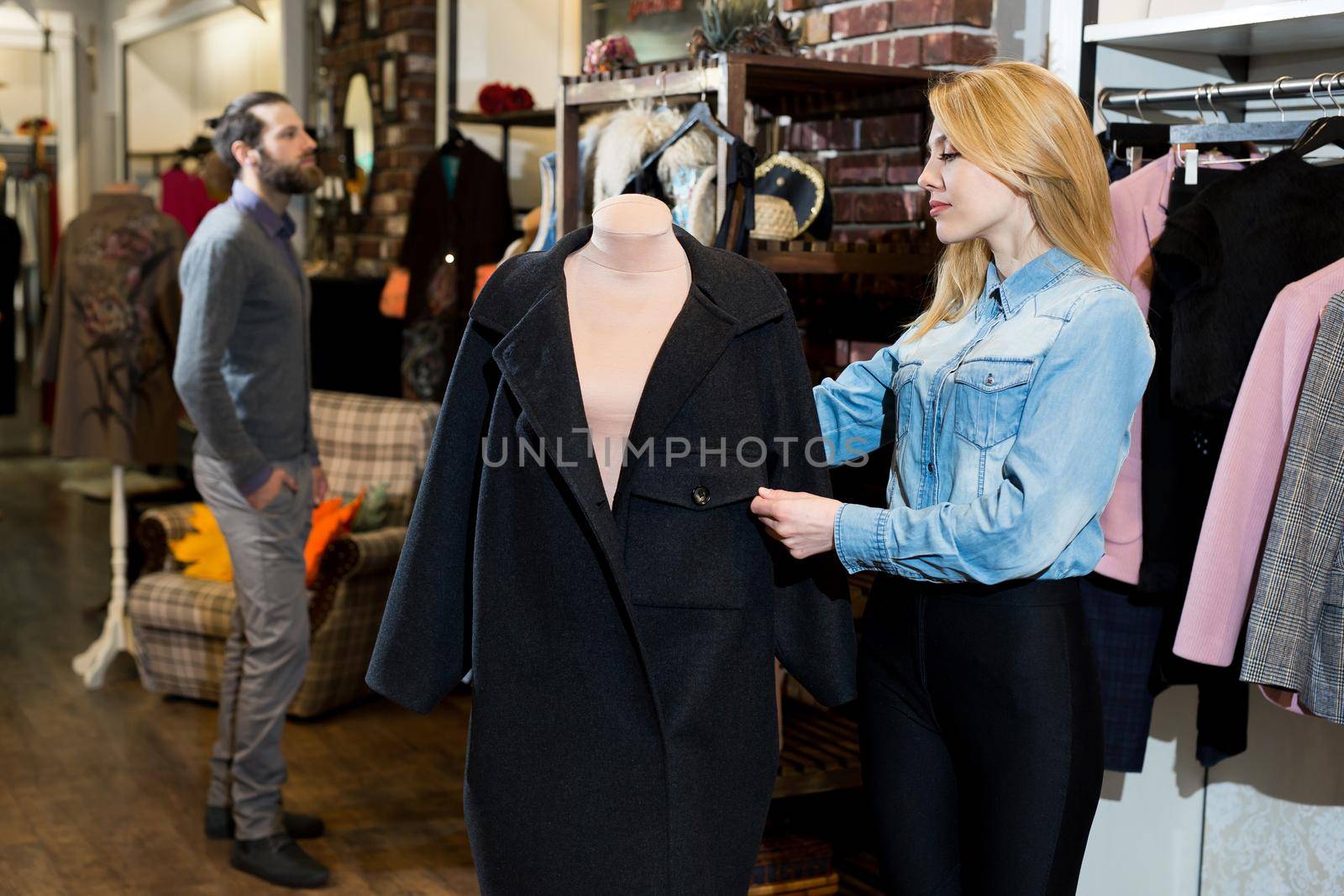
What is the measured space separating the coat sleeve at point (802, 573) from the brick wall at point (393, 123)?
4.26m

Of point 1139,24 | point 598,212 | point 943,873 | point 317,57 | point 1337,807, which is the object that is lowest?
point 1337,807

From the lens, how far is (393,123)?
19.6 feet

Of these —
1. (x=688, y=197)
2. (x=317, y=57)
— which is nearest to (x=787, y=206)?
(x=688, y=197)

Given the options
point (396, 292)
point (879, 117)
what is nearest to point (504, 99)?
point (396, 292)

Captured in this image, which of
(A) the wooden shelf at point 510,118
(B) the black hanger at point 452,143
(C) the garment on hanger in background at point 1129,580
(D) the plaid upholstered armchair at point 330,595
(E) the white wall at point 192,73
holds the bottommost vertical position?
(D) the plaid upholstered armchair at point 330,595

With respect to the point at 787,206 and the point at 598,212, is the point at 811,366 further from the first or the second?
the point at 598,212

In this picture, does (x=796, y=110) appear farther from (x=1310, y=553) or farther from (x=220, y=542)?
(x=220, y=542)

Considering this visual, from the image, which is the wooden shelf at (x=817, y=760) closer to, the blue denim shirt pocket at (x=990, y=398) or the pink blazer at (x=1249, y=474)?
the pink blazer at (x=1249, y=474)

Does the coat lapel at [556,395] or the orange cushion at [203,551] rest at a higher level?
the coat lapel at [556,395]

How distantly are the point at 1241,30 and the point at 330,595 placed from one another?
3006mm

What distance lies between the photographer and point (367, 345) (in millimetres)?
5848

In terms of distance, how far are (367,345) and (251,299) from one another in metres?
2.73

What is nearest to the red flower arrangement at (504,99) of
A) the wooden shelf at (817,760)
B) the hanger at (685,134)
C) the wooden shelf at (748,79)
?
the wooden shelf at (748,79)

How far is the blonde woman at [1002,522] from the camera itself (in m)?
1.69
